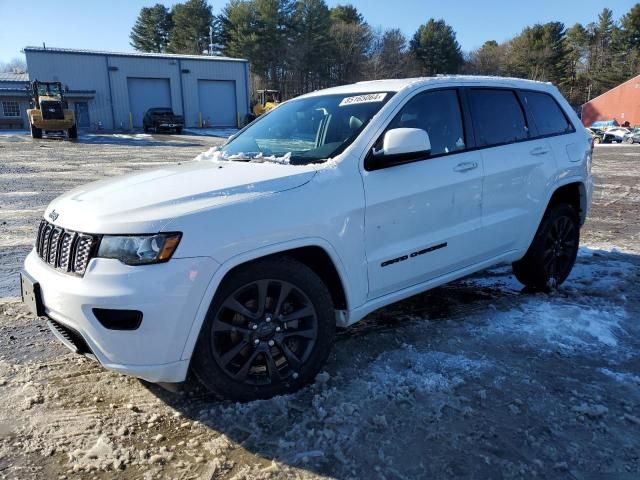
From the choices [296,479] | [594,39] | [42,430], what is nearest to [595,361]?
[296,479]

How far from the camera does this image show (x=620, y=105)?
54969mm

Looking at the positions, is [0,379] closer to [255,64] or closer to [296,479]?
[296,479]

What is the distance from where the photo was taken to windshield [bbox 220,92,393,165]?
11.0 feet

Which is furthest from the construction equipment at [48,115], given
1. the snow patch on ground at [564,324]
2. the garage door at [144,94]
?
the snow patch on ground at [564,324]

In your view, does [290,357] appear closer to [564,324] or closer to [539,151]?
[564,324]

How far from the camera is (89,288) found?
2490 mm

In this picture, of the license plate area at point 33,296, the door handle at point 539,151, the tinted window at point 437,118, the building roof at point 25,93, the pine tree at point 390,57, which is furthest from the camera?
the pine tree at point 390,57

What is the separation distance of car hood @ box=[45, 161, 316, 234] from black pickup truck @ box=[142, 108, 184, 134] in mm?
33583

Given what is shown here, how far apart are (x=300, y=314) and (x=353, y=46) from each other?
6800 centimetres

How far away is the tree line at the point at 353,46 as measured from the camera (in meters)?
60.2

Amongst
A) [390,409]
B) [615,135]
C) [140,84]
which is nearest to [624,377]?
[390,409]

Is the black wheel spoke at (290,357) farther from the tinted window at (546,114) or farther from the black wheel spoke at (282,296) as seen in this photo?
the tinted window at (546,114)

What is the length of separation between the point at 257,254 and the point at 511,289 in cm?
310

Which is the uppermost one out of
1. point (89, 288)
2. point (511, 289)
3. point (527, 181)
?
point (527, 181)
